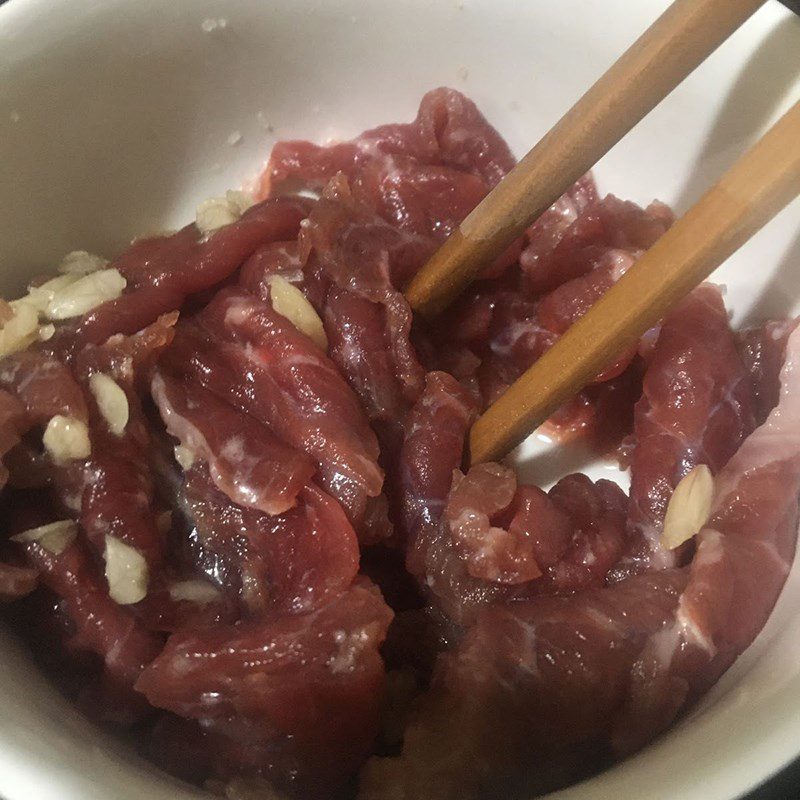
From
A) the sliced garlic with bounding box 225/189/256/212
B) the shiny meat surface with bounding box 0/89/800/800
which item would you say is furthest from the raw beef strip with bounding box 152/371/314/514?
the sliced garlic with bounding box 225/189/256/212

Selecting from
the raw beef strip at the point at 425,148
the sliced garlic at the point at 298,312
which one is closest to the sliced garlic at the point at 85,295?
the sliced garlic at the point at 298,312

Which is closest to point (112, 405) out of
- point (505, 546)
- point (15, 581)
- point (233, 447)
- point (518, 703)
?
point (233, 447)

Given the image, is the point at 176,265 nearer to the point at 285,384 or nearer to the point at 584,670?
the point at 285,384

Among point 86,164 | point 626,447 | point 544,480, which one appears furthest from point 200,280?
point 626,447

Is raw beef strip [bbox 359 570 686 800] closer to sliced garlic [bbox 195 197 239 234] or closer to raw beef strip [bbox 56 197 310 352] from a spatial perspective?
raw beef strip [bbox 56 197 310 352]

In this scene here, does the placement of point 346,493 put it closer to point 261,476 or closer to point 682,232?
point 261,476

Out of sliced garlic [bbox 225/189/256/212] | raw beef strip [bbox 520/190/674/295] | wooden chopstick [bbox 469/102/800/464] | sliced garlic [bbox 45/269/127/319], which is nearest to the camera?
wooden chopstick [bbox 469/102/800/464]
